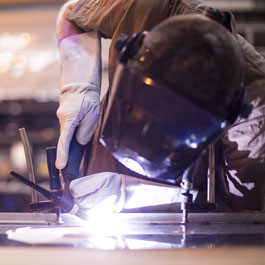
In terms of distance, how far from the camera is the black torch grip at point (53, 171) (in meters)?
0.89

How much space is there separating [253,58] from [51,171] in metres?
0.53

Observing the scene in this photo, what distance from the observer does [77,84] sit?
2.89 feet

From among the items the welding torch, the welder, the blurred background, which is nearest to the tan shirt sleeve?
the welder

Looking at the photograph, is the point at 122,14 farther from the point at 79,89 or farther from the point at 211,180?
the point at 211,180

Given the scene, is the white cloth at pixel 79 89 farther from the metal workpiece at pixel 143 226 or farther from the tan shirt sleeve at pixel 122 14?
the metal workpiece at pixel 143 226

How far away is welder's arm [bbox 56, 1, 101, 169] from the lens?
86cm

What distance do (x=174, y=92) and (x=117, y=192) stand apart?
0.39m

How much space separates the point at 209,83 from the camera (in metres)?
0.54

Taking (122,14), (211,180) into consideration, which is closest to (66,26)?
(122,14)

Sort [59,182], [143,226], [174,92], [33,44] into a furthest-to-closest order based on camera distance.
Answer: [33,44]
[59,182]
[143,226]
[174,92]

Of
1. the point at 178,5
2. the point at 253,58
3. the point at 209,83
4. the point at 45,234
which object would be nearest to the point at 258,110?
the point at 253,58

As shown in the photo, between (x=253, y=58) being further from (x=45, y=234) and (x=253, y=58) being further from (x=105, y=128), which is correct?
(x=45, y=234)

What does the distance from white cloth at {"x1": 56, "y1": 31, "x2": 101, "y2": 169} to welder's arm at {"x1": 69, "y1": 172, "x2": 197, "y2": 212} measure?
0.31 ft

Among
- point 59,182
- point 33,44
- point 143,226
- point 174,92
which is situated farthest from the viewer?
point 33,44
